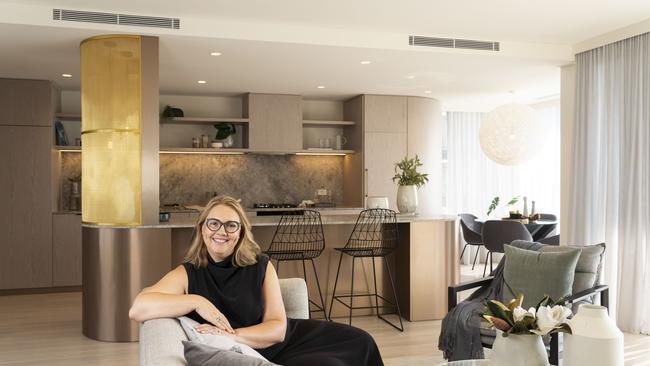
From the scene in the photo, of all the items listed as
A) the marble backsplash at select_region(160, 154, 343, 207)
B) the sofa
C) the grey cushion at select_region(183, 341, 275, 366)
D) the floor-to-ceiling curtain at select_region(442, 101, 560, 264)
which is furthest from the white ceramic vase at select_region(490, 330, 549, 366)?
the floor-to-ceiling curtain at select_region(442, 101, 560, 264)

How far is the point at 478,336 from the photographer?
11.4 ft

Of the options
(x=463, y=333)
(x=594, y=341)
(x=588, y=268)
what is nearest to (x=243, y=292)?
(x=594, y=341)

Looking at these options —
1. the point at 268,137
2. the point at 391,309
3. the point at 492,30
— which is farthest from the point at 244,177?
the point at 492,30

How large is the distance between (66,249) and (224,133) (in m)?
2.48

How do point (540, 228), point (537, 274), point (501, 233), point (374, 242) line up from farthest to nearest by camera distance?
point (540, 228), point (501, 233), point (374, 242), point (537, 274)

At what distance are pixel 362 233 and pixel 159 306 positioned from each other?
3363 millimetres

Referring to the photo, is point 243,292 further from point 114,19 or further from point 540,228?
point 540,228

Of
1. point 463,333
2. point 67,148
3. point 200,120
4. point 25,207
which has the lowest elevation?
point 463,333

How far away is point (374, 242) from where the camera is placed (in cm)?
547

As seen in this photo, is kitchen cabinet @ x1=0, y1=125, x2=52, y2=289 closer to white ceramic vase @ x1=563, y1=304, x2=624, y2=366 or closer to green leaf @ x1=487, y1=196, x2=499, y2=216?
green leaf @ x1=487, y1=196, x2=499, y2=216

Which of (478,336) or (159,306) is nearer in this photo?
(159,306)

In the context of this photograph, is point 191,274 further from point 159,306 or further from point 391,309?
point 391,309

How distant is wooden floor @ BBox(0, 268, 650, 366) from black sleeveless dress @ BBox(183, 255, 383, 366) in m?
1.76

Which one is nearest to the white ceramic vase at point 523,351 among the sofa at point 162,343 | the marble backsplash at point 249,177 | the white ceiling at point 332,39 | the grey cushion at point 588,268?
the sofa at point 162,343
